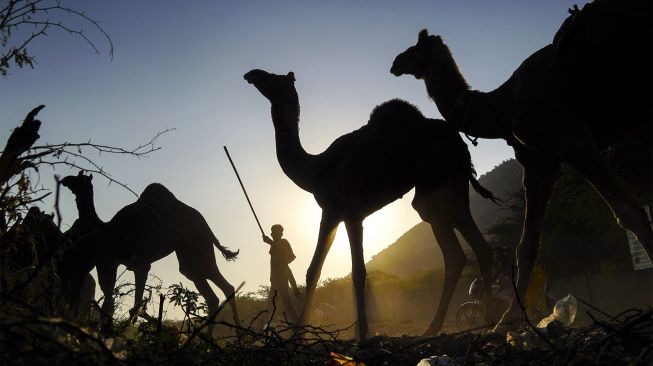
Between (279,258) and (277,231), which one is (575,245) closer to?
(277,231)

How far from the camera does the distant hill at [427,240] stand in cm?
10088

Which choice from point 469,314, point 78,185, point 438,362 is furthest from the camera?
point 469,314

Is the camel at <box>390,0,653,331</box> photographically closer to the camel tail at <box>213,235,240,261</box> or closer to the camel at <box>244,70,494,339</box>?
the camel at <box>244,70,494,339</box>

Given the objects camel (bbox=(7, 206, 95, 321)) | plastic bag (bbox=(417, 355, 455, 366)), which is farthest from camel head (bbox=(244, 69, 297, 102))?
plastic bag (bbox=(417, 355, 455, 366))

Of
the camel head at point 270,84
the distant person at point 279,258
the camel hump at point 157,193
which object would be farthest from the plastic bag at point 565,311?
the camel hump at point 157,193

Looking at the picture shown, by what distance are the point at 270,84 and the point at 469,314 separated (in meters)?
8.53

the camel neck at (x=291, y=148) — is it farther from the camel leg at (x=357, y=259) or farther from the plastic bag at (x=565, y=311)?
the plastic bag at (x=565, y=311)

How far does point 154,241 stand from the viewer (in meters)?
10.9

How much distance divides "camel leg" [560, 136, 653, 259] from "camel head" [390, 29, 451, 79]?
282 cm

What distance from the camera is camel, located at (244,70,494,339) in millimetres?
7461

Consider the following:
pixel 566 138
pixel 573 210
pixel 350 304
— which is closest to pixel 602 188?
pixel 566 138

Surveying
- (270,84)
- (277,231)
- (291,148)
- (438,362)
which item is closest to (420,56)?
(291,148)

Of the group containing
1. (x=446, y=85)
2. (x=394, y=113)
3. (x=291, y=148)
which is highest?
(x=394, y=113)

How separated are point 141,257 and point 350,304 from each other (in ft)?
60.3
